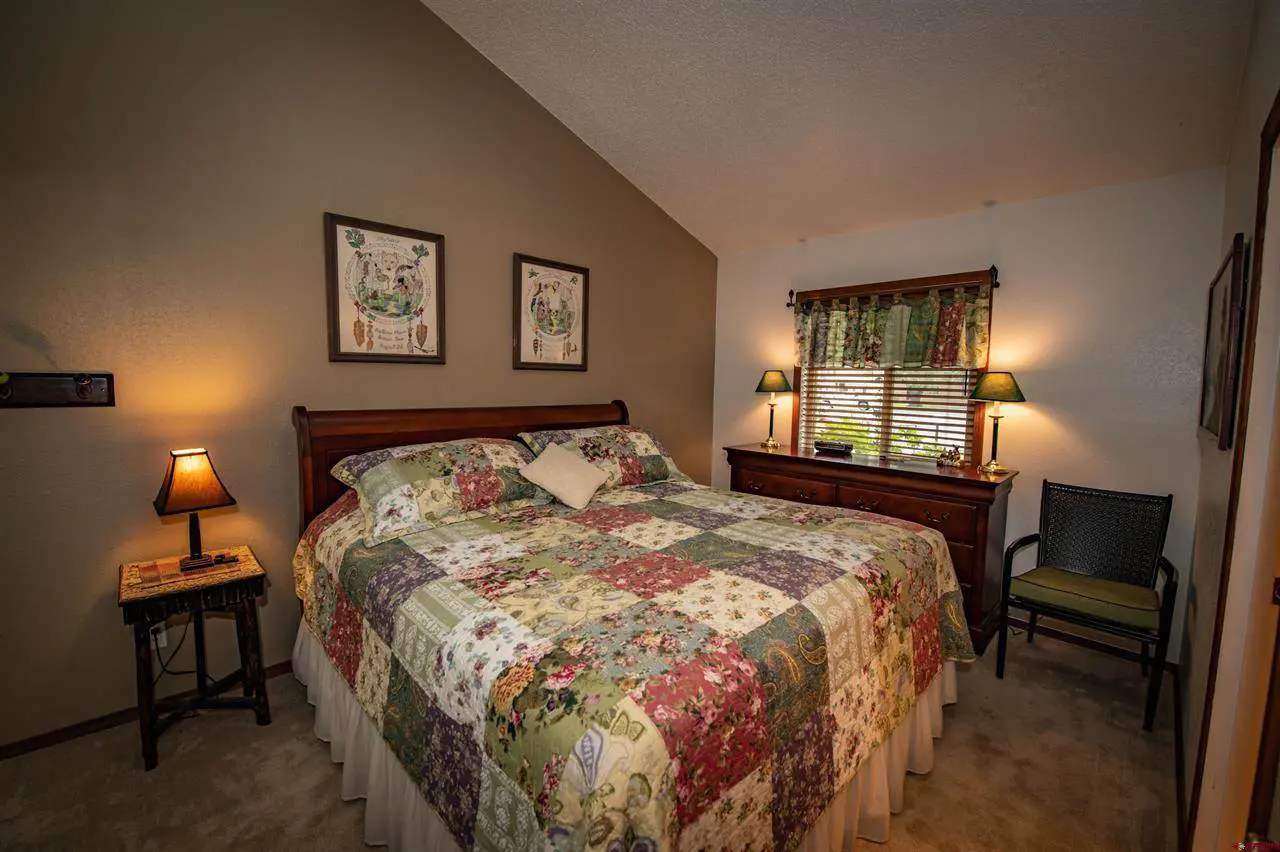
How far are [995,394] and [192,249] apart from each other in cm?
398

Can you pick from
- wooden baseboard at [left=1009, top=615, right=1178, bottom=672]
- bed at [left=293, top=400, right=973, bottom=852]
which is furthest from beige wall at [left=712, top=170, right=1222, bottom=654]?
Answer: bed at [left=293, top=400, right=973, bottom=852]

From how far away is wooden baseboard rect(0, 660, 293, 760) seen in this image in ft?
6.82

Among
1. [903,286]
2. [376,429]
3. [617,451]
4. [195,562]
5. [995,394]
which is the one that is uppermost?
[903,286]

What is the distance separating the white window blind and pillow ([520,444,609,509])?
2044 mm

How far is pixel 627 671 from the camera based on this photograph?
3.95 feet

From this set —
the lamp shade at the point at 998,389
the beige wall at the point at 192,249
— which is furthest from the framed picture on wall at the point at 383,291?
the lamp shade at the point at 998,389

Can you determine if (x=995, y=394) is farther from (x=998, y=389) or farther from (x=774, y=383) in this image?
(x=774, y=383)

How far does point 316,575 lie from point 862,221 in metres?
3.76

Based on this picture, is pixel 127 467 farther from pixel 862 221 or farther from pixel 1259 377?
pixel 862 221

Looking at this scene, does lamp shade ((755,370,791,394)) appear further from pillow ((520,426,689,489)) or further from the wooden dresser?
pillow ((520,426,689,489))

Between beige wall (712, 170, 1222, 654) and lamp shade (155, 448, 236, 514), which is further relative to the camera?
beige wall (712, 170, 1222, 654)

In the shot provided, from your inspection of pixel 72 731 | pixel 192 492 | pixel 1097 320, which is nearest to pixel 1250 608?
pixel 1097 320

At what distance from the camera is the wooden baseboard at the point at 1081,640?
2818mm

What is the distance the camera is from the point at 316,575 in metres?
2.27
